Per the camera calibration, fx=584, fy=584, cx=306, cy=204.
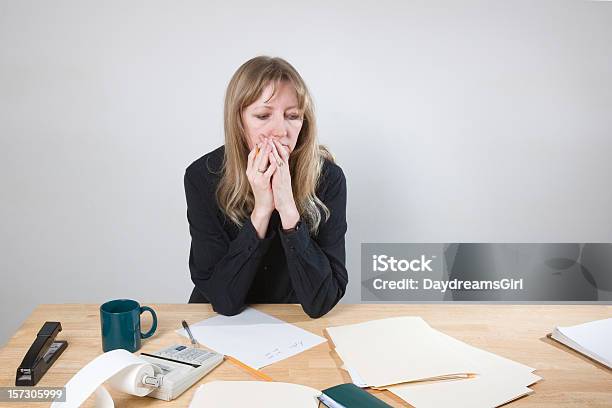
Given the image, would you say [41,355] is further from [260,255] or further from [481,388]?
[481,388]

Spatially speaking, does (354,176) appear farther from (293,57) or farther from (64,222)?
A: (64,222)

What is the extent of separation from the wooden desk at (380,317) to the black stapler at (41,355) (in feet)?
0.05

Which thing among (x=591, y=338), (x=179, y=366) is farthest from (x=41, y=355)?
(x=591, y=338)

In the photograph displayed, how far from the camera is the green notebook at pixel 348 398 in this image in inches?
35.9

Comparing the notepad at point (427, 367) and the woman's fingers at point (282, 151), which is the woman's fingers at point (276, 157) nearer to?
the woman's fingers at point (282, 151)

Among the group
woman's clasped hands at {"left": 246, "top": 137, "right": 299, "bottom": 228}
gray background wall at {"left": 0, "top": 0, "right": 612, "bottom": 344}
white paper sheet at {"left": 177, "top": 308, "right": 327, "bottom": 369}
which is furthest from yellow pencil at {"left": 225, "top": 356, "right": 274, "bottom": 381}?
gray background wall at {"left": 0, "top": 0, "right": 612, "bottom": 344}

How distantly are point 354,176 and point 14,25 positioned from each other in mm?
1544

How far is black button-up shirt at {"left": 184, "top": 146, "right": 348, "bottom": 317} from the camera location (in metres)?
1.39

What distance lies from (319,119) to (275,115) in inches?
39.4

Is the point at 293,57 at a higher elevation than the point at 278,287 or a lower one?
higher

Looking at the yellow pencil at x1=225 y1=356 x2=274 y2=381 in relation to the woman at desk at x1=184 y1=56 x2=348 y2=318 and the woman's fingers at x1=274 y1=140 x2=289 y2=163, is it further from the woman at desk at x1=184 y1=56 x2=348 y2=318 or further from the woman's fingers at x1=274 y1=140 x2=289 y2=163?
the woman's fingers at x1=274 y1=140 x2=289 y2=163

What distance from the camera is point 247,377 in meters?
1.04

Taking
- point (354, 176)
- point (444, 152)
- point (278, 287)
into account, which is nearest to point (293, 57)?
point (354, 176)

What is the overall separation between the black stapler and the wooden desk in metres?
0.02
